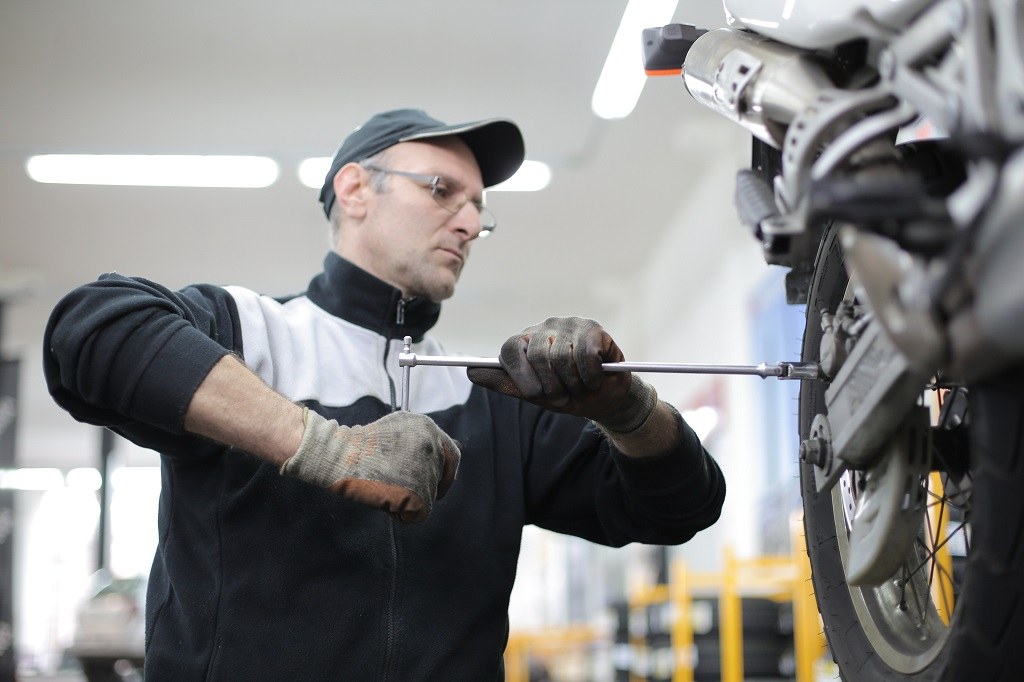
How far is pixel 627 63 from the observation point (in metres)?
5.22

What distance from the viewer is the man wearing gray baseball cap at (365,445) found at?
4.26 ft

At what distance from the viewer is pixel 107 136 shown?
6.45 metres

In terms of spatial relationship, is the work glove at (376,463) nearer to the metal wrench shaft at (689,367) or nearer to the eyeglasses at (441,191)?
the metal wrench shaft at (689,367)

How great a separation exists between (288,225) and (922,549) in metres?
7.13

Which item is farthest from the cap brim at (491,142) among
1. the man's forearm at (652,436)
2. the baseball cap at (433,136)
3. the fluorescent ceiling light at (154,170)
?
the fluorescent ceiling light at (154,170)

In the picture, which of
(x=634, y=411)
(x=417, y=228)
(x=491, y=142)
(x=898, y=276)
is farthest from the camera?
(x=491, y=142)

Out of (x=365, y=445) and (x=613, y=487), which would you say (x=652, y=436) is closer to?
(x=613, y=487)

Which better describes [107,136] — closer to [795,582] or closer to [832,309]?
[795,582]

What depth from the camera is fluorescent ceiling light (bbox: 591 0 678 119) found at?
473 cm

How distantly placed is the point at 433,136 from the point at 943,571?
112 cm

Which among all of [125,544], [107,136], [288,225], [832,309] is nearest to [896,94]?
[832,309]

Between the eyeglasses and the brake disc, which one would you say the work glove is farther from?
the eyeglasses

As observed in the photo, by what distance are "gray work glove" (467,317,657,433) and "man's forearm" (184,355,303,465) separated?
0.22m

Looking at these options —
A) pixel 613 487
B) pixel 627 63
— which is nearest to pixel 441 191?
→ pixel 613 487
